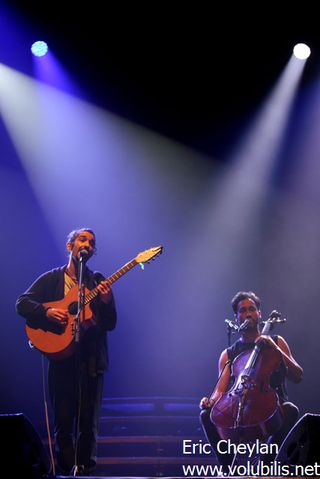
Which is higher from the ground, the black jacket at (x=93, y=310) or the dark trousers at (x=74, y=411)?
the black jacket at (x=93, y=310)

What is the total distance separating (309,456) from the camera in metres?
3.73

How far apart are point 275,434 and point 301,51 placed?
4.46 meters

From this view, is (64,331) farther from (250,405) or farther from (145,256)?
(250,405)

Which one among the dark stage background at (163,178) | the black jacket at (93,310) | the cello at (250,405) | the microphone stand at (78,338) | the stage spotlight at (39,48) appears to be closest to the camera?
the microphone stand at (78,338)

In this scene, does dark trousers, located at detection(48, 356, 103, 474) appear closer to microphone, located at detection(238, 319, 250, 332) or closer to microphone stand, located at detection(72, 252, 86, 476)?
microphone stand, located at detection(72, 252, 86, 476)

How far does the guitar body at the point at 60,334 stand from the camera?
16.3ft

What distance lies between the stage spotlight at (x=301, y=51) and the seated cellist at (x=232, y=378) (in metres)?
3.20

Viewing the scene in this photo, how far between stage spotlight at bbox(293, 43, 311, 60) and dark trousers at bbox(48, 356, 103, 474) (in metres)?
4.50

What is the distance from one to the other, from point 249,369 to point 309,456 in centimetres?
142

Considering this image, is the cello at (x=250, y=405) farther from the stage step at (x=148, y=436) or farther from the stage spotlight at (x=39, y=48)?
the stage spotlight at (x=39, y=48)

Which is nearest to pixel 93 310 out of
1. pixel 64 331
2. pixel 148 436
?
pixel 64 331

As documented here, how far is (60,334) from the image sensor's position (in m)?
5.03

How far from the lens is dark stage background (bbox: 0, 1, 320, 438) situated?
677cm

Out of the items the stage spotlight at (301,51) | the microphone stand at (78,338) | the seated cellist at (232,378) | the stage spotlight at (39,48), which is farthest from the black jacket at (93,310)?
the stage spotlight at (301,51)
